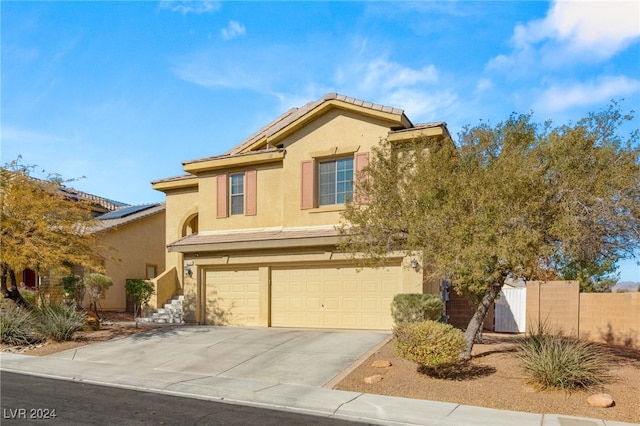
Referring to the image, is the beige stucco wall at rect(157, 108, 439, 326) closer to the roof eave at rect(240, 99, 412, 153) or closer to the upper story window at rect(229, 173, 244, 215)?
the roof eave at rect(240, 99, 412, 153)

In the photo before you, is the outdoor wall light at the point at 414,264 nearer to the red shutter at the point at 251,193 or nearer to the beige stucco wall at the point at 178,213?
the red shutter at the point at 251,193

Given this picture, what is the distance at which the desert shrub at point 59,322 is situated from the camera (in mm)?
16062

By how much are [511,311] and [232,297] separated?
37.9 ft

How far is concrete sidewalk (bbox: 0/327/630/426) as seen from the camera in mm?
9004

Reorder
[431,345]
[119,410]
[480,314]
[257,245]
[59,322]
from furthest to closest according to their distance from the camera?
[257,245] < [59,322] < [480,314] < [431,345] < [119,410]

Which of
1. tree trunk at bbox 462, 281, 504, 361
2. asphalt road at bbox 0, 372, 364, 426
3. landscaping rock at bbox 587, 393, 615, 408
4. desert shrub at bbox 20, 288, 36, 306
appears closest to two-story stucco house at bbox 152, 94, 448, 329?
tree trunk at bbox 462, 281, 504, 361

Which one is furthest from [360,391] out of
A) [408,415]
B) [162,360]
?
[162,360]

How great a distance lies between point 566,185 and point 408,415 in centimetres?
567

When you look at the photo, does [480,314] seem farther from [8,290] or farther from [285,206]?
[8,290]

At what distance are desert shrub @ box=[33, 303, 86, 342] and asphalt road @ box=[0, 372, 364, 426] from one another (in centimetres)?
557

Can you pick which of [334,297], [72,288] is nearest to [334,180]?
[334,297]

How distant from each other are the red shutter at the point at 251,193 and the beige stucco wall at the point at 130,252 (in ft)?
23.1

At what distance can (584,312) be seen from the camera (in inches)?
685

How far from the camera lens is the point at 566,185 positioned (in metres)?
10.6
